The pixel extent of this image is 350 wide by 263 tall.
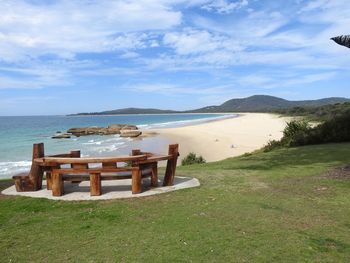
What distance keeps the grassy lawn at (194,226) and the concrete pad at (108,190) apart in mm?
293

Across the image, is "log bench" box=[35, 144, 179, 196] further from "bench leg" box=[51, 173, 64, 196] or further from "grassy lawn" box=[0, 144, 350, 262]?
"grassy lawn" box=[0, 144, 350, 262]

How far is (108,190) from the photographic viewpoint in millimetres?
7395

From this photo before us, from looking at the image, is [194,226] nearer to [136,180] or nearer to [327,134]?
[136,180]

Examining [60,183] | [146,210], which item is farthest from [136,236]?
[60,183]

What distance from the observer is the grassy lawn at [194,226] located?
4227 mm

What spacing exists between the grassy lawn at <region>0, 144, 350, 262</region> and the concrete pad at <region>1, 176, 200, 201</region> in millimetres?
293

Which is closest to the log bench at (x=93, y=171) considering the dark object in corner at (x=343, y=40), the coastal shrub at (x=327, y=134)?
the dark object in corner at (x=343, y=40)

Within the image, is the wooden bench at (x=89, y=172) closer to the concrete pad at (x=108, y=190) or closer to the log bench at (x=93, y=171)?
the log bench at (x=93, y=171)

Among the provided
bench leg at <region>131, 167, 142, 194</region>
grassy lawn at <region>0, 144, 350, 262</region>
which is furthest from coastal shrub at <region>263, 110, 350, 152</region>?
bench leg at <region>131, 167, 142, 194</region>

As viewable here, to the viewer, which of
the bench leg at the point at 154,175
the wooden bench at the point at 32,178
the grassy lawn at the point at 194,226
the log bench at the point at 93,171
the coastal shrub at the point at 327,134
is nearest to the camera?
the grassy lawn at the point at 194,226

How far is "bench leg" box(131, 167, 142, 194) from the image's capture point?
6.94 metres

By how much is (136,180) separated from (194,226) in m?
2.15

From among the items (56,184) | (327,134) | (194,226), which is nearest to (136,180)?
(56,184)

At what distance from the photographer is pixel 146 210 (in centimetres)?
592
